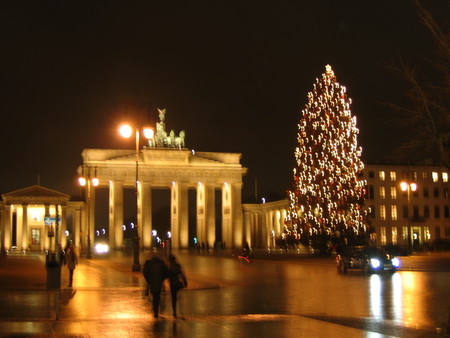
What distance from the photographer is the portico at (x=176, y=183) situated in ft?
348

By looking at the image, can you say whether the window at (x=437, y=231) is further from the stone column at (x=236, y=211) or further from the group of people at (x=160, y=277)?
the group of people at (x=160, y=277)

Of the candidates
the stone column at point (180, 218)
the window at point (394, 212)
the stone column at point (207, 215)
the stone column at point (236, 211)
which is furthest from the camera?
the stone column at point (236, 211)

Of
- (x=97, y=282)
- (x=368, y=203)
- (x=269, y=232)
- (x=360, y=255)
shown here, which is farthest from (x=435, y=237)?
(x=97, y=282)

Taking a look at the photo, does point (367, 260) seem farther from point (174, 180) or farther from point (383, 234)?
point (174, 180)

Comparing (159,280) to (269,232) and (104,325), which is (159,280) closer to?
(104,325)

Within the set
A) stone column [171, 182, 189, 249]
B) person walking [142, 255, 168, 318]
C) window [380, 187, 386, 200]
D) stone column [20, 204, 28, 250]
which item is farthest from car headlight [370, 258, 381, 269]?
stone column [171, 182, 189, 249]

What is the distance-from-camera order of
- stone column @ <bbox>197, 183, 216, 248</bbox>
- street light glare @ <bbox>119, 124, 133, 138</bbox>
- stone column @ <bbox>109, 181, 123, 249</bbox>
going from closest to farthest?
street light glare @ <bbox>119, 124, 133, 138</bbox>, stone column @ <bbox>109, 181, 123, 249</bbox>, stone column @ <bbox>197, 183, 216, 248</bbox>

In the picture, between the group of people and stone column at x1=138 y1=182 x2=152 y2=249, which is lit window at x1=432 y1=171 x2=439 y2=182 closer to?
stone column at x1=138 y1=182 x2=152 y2=249

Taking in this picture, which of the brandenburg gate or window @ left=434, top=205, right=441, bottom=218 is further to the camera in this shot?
the brandenburg gate

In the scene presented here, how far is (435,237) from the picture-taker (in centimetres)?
10325

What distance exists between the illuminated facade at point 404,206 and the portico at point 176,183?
928 inches

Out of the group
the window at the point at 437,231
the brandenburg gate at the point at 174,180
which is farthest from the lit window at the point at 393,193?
the brandenburg gate at the point at 174,180

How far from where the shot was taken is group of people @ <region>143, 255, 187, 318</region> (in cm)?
1873

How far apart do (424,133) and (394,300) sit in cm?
1014
